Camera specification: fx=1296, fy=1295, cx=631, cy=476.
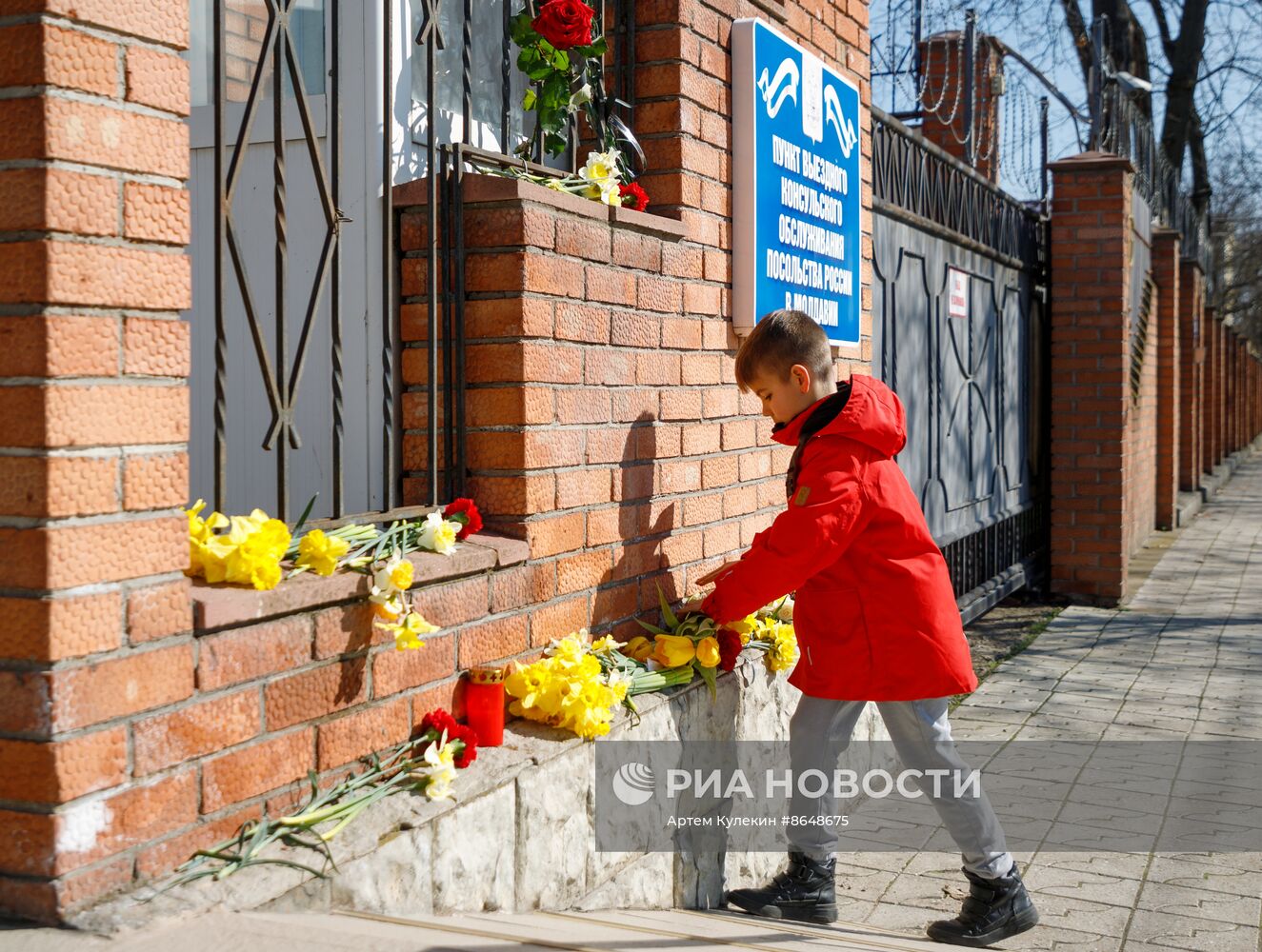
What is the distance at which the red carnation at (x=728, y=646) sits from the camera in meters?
3.34

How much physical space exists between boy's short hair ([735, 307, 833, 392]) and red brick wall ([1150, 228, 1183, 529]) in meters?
11.3

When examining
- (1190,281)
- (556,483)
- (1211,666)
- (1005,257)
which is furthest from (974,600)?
(1190,281)

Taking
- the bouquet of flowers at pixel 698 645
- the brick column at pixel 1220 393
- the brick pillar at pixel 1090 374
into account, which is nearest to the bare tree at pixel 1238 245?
the brick column at pixel 1220 393

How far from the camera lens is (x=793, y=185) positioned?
3.95 metres

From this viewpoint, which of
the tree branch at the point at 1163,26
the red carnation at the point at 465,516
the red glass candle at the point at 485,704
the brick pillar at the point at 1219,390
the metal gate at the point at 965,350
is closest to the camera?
the red glass candle at the point at 485,704

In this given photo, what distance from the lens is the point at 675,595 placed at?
3.49 meters

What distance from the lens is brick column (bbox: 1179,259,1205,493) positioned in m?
16.6

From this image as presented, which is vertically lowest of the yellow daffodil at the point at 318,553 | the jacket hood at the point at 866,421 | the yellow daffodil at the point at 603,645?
the yellow daffodil at the point at 603,645

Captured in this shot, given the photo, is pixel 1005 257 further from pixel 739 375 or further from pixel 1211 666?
pixel 739 375

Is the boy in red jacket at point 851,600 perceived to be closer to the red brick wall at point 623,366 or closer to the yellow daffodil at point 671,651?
the yellow daffodil at point 671,651

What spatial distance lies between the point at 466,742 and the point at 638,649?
75 centimetres

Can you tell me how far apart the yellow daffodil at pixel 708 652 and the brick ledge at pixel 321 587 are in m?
0.63
